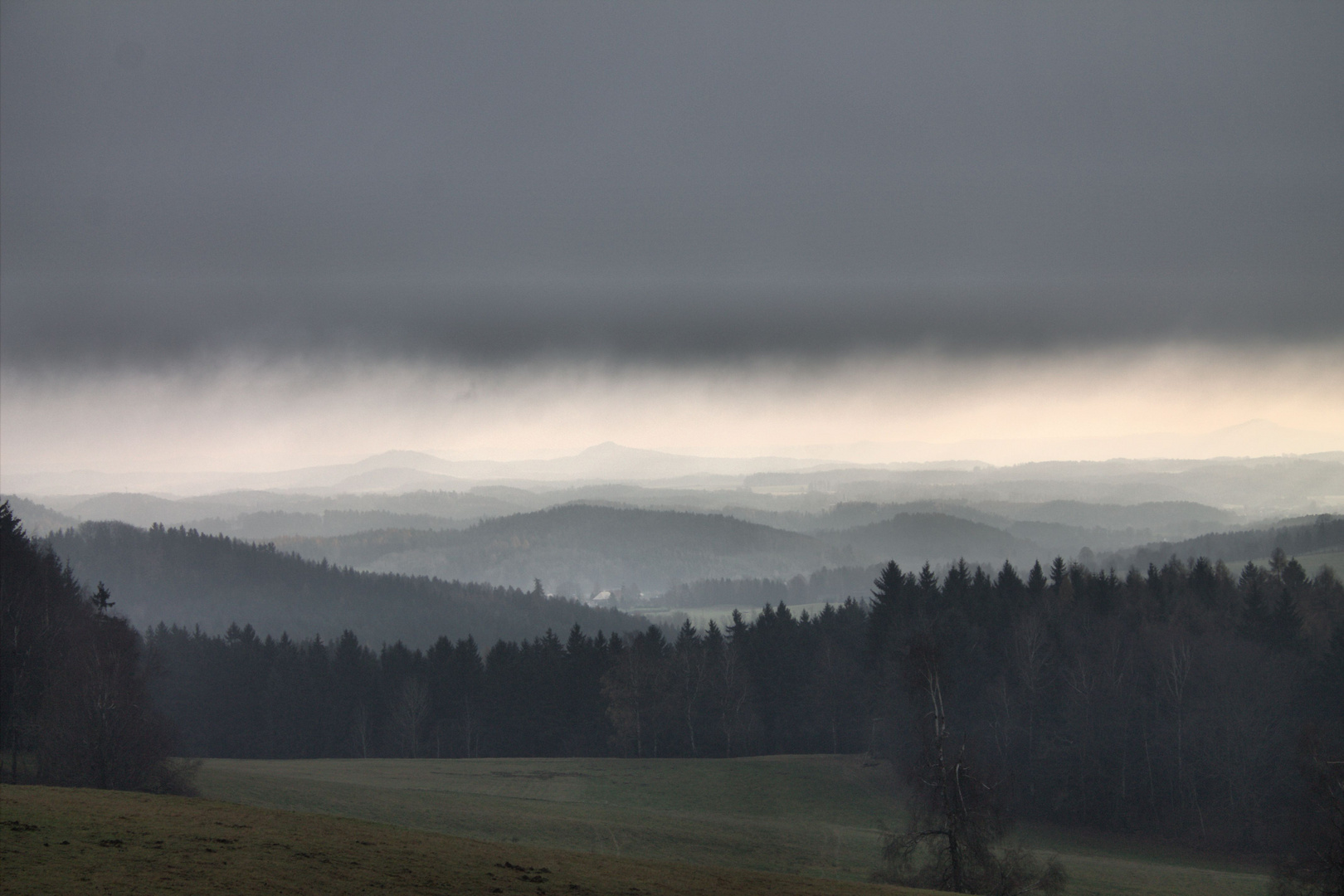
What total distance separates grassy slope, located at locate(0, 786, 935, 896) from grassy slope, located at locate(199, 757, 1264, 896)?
9524 millimetres

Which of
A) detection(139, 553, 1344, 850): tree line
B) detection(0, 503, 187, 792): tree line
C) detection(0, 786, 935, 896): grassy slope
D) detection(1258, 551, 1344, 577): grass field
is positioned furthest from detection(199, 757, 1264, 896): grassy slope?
detection(1258, 551, 1344, 577): grass field

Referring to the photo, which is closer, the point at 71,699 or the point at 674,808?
the point at 71,699

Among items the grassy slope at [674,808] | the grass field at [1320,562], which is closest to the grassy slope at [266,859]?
the grassy slope at [674,808]

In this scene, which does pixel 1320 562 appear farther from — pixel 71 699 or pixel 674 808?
pixel 71 699

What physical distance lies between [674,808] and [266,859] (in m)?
38.3

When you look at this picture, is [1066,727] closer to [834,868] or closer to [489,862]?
[834,868]

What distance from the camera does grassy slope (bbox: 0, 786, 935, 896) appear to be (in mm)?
18875

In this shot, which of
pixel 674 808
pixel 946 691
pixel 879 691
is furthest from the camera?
pixel 879 691

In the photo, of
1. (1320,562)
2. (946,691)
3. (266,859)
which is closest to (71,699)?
(266,859)

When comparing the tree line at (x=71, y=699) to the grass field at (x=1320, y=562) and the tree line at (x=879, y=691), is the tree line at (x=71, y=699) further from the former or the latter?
the grass field at (x=1320, y=562)

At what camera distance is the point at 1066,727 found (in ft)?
212

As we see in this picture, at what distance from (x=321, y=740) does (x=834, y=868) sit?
217ft

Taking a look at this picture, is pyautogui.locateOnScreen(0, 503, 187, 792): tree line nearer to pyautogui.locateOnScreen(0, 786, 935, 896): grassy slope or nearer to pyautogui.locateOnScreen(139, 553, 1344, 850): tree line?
pyautogui.locateOnScreen(139, 553, 1344, 850): tree line

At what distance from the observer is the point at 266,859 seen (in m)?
21.3
